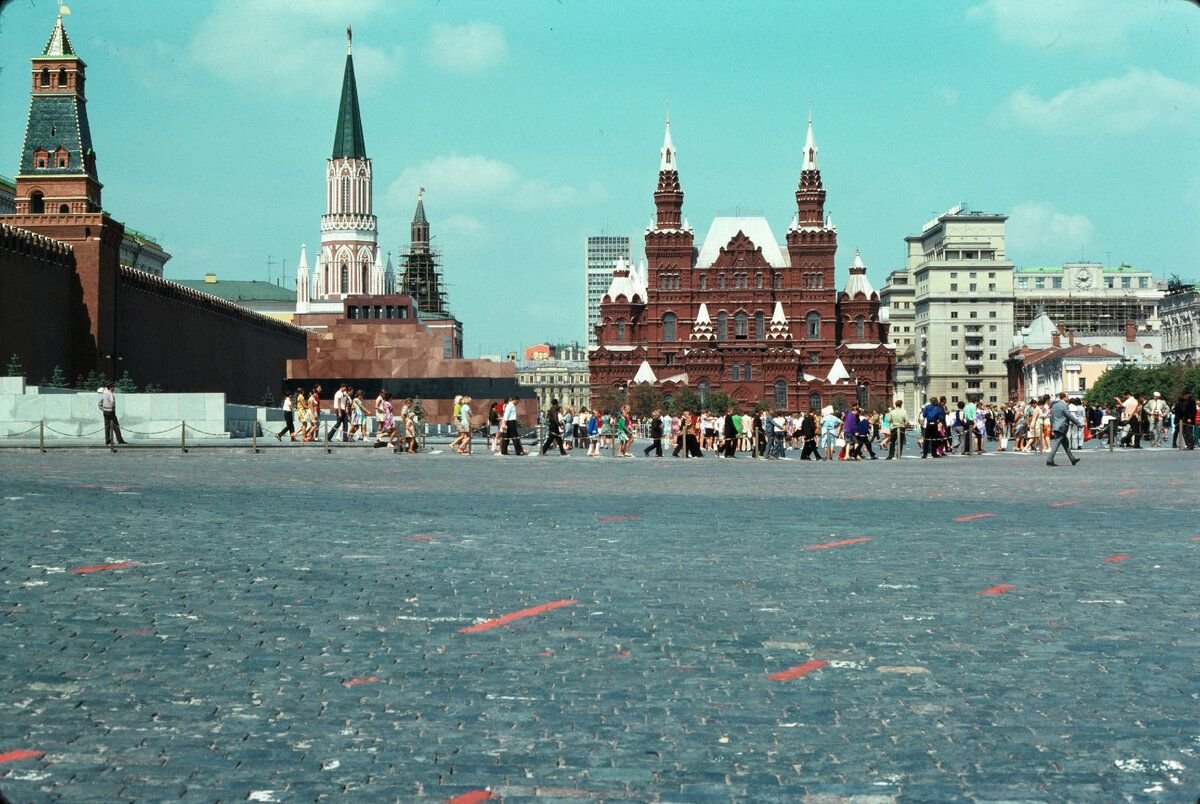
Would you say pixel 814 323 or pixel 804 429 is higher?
pixel 814 323

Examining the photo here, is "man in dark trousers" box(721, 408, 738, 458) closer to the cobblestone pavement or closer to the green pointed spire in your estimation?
the cobblestone pavement

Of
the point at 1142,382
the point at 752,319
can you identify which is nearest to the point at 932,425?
the point at 1142,382

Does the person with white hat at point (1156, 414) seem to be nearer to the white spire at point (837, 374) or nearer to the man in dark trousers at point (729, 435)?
the man in dark trousers at point (729, 435)

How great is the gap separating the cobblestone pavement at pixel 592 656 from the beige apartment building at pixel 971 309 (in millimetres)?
154403

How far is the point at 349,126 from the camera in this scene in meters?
150

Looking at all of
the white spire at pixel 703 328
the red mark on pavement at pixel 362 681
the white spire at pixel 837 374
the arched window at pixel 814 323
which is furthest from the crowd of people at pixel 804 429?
the arched window at pixel 814 323

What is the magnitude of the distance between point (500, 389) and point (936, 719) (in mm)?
61204

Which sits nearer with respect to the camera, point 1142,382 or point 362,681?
point 362,681

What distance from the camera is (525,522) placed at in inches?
577

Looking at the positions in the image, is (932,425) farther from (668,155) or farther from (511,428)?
(668,155)

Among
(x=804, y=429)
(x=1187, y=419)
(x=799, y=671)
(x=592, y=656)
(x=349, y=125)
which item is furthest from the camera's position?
(x=349, y=125)

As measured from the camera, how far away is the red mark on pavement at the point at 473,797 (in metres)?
5.13

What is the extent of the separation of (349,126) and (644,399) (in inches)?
2041

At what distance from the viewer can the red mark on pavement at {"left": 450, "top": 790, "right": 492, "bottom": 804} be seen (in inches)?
202
